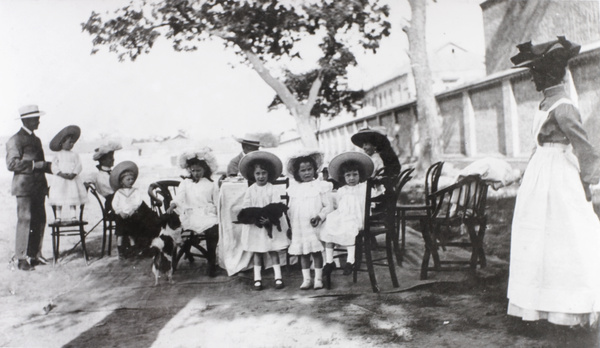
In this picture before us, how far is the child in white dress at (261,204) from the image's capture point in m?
4.15

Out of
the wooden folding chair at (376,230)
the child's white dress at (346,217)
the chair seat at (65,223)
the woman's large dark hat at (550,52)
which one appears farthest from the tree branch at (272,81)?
the woman's large dark hat at (550,52)

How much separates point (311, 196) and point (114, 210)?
2534mm

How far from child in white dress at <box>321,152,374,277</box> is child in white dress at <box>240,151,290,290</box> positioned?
15.4 inches

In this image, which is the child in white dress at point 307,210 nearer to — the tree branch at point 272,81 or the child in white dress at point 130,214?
the tree branch at point 272,81

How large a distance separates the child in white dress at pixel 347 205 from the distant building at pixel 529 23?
86.2 inches

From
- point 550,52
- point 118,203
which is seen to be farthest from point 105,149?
point 550,52

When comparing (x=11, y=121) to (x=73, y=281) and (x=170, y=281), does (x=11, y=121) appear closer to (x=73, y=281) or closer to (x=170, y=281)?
(x=73, y=281)

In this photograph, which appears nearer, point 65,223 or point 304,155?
point 304,155

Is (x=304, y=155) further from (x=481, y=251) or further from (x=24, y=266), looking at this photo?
(x=24, y=266)

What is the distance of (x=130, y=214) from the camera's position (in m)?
5.37

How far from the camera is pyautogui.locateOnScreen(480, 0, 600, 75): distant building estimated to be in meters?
5.02

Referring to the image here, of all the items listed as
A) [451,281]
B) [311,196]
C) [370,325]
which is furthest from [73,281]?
[451,281]

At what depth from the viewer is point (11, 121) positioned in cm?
402

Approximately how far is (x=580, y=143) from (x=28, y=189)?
460cm
